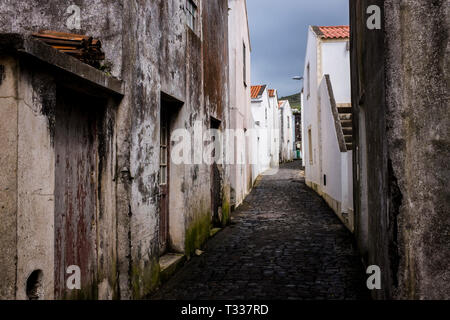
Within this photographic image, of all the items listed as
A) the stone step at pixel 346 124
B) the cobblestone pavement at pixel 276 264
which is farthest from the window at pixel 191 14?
the stone step at pixel 346 124

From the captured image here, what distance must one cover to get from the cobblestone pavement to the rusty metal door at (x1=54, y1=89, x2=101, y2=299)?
4.07 ft

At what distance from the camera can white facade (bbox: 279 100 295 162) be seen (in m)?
40.4

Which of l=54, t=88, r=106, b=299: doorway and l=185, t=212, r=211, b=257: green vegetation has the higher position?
l=54, t=88, r=106, b=299: doorway

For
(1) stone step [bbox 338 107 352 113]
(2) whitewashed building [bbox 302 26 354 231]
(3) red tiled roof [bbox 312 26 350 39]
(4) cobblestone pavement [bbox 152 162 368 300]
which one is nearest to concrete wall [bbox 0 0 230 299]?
(4) cobblestone pavement [bbox 152 162 368 300]

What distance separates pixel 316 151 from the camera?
15.6 meters

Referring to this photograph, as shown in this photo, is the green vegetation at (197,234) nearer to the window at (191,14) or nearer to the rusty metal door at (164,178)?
the rusty metal door at (164,178)

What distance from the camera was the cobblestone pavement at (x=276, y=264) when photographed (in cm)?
489

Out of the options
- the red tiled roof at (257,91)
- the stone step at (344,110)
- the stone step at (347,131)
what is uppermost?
the red tiled roof at (257,91)

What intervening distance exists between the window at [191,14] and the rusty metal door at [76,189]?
3696 millimetres

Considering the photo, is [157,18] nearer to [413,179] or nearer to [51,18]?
[51,18]

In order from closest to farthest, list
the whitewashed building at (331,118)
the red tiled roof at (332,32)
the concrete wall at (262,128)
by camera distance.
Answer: the whitewashed building at (331,118) → the red tiled roof at (332,32) → the concrete wall at (262,128)

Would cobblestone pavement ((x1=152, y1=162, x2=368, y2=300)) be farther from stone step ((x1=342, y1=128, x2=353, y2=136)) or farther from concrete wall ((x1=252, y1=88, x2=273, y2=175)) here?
concrete wall ((x1=252, y1=88, x2=273, y2=175))

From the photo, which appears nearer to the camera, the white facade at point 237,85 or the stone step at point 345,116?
the white facade at point 237,85

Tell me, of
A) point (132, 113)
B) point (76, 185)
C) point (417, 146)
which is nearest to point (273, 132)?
point (132, 113)
